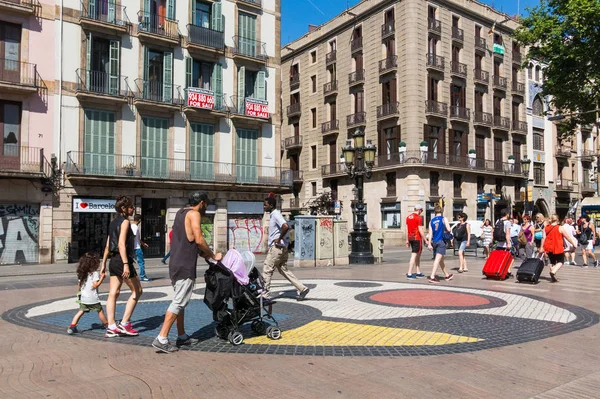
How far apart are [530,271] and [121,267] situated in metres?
9.94

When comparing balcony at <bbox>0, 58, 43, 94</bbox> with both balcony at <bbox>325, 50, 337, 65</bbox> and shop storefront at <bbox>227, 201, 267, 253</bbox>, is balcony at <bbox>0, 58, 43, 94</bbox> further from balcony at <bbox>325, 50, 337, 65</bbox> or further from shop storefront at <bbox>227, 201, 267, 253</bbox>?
balcony at <bbox>325, 50, 337, 65</bbox>

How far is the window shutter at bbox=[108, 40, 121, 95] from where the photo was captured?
25.1m

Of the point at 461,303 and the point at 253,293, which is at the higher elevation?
the point at 253,293

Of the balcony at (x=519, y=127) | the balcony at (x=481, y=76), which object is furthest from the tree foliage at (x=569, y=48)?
the balcony at (x=519, y=127)

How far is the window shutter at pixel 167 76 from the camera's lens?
26.8 meters

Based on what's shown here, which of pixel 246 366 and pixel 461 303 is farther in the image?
pixel 461 303

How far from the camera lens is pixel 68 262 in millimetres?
22969

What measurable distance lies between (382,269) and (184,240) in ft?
38.3

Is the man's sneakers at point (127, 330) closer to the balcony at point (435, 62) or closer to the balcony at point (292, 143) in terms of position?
the balcony at point (435, 62)

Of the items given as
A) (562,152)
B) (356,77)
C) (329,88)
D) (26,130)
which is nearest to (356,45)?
(356,77)

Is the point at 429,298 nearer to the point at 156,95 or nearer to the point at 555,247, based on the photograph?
the point at 555,247

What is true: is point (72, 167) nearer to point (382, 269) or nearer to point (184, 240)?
point (382, 269)

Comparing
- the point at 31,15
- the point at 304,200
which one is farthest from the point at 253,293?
the point at 304,200

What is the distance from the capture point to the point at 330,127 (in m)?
47.0
